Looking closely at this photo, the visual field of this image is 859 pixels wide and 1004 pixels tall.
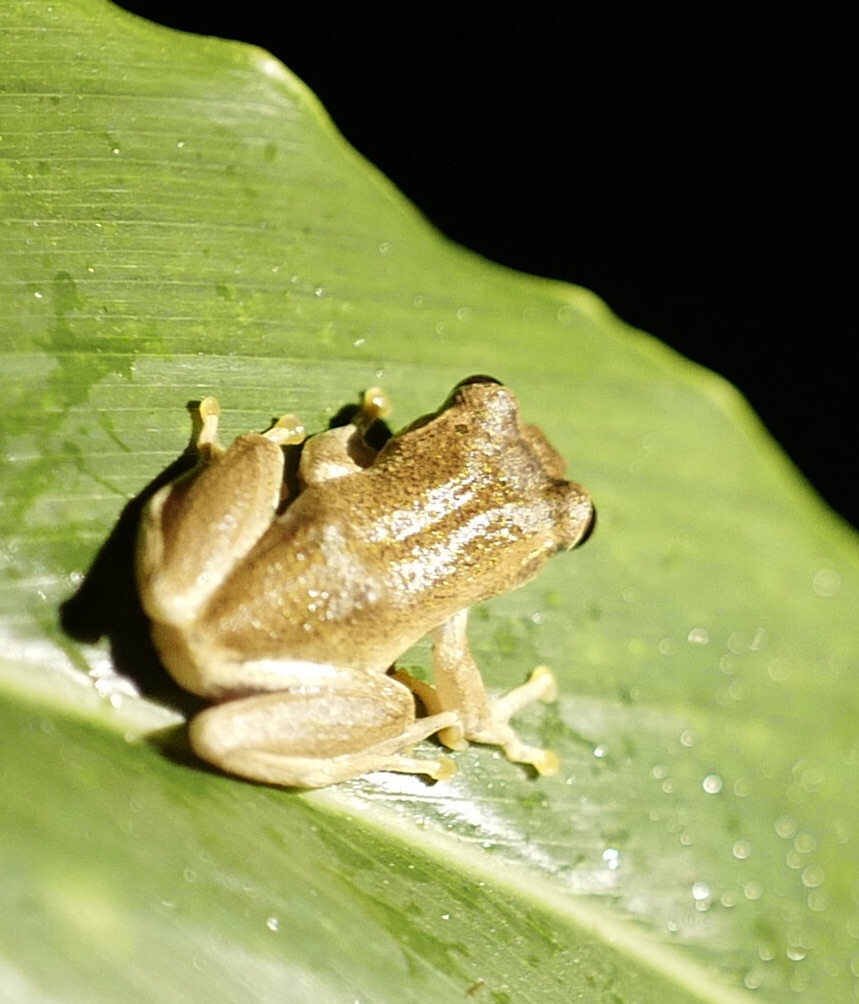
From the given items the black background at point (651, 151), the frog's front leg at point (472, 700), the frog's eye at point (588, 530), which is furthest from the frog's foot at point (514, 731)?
the black background at point (651, 151)

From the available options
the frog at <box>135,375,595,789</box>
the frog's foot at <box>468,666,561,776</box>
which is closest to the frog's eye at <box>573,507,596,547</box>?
the frog at <box>135,375,595,789</box>

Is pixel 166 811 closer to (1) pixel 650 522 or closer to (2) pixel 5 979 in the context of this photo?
(2) pixel 5 979

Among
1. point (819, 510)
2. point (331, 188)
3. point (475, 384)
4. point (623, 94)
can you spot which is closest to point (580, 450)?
point (475, 384)

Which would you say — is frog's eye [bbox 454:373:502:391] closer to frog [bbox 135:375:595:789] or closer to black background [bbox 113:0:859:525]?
frog [bbox 135:375:595:789]

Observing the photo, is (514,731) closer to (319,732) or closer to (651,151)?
(319,732)

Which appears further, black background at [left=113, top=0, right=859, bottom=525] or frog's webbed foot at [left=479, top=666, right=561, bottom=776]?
black background at [left=113, top=0, right=859, bottom=525]

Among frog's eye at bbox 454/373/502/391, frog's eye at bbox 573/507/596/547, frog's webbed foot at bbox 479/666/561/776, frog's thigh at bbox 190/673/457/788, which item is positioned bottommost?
frog's webbed foot at bbox 479/666/561/776

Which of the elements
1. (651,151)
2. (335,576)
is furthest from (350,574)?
(651,151)
